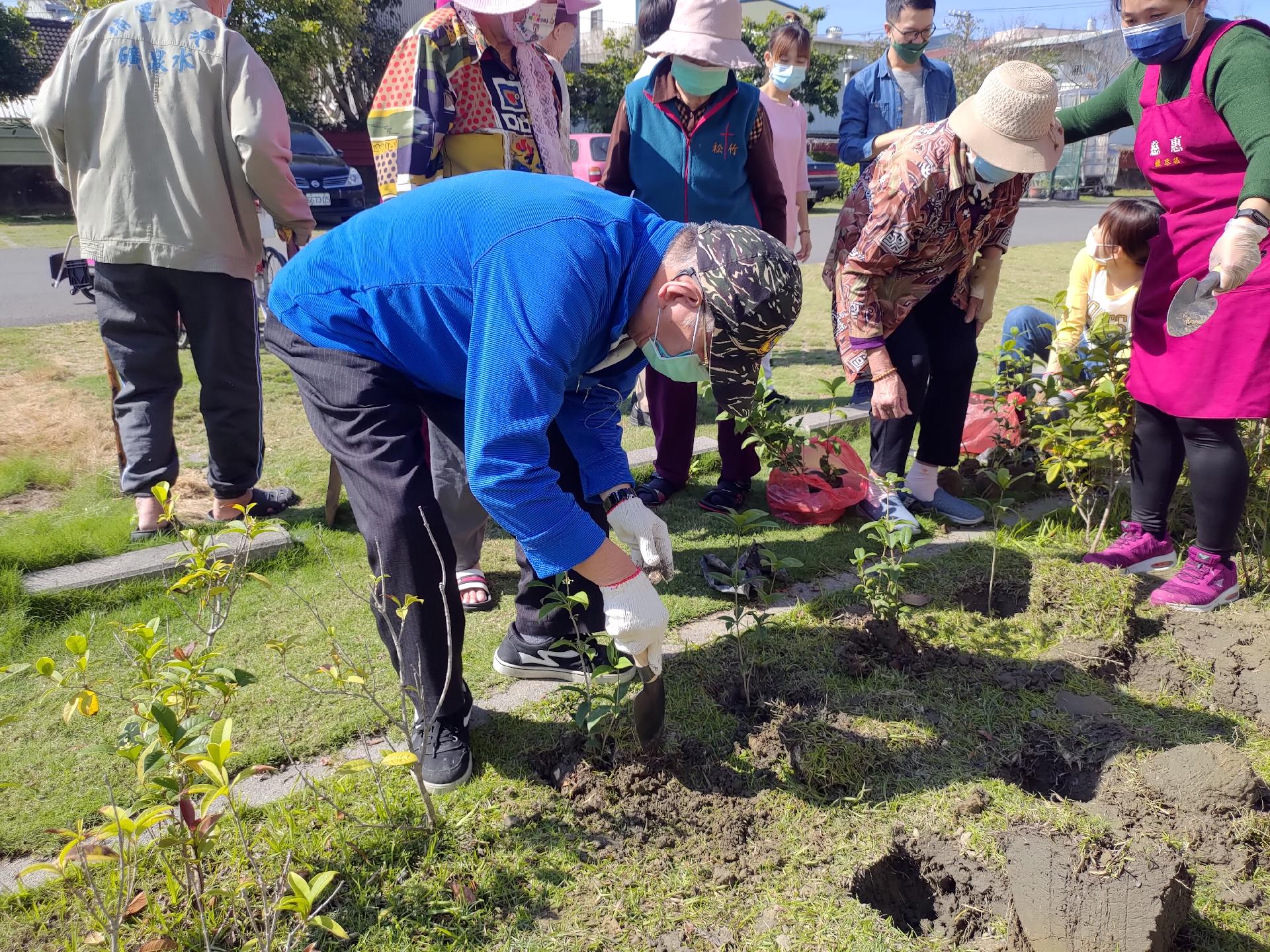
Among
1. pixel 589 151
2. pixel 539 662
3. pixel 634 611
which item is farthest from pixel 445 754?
pixel 589 151

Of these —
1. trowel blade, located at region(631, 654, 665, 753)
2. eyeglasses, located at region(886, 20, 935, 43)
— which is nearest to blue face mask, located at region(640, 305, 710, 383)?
trowel blade, located at region(631, 654, 665, 753)

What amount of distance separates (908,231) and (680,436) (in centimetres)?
133

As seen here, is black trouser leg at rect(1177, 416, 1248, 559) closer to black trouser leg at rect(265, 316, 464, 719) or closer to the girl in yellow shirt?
the girl in yellow shirt

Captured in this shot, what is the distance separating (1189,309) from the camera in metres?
2.86

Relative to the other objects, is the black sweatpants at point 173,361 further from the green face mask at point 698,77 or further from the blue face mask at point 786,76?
the blue face mask at point 786,76

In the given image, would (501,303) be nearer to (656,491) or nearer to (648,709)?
(648,709)

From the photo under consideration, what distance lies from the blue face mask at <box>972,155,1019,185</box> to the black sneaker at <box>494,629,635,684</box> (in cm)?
203

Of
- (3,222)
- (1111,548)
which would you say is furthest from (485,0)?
(3,222)

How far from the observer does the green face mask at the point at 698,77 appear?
3484 mm

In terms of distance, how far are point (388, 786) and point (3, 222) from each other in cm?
1753

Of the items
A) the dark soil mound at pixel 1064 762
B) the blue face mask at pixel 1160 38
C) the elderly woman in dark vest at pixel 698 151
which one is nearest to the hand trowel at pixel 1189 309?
the blue face mask at pixel 1160 38

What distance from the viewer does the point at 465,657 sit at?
9.26 ft

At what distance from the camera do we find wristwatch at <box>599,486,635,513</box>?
2.41m

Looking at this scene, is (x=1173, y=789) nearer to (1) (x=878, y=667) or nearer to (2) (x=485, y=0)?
(1) (x=878, y=667)
